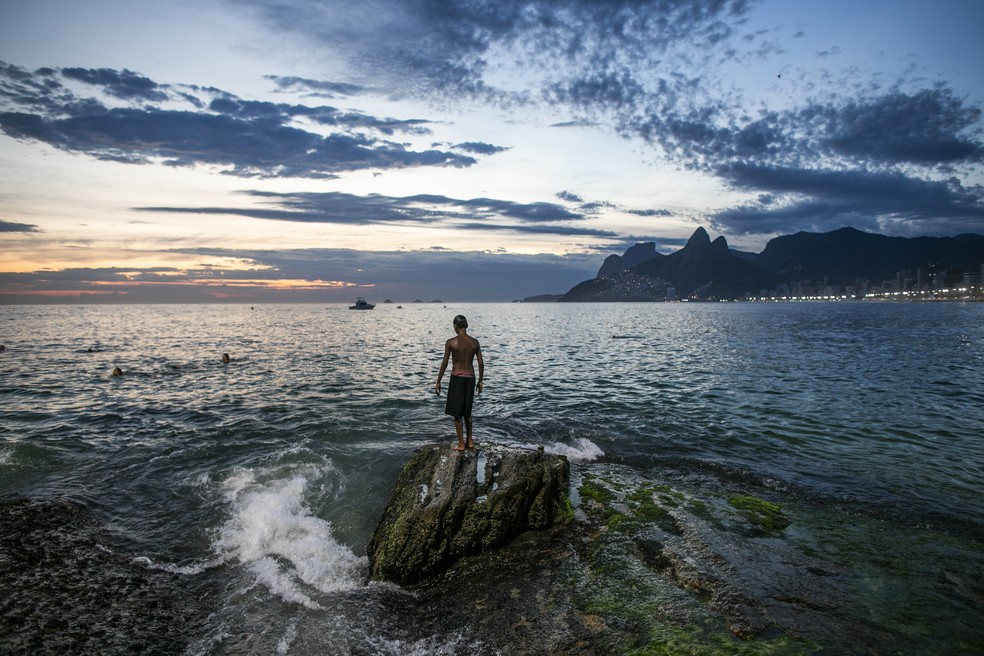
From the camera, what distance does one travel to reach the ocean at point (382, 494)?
23.1 ft

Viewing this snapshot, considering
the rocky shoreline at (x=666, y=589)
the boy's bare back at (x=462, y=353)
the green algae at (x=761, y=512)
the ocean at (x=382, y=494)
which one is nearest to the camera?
the rocky shoreline at (x=666, y=589)

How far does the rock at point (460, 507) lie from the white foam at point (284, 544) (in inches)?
28.9

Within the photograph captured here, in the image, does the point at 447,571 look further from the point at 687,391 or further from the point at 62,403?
the point at 62,403

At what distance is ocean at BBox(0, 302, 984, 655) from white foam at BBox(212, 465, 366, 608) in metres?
0.05

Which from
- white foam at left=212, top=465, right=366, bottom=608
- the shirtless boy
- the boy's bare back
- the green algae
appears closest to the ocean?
white foam at left=212, top=465, right=366, bottom=608

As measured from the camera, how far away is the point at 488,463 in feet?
35.3

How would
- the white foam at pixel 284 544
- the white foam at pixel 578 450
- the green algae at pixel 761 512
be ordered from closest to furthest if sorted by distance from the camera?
the white foam at pixel 284 544 < the green algae at pixel 761 512 < the white foam at pixel 578 450

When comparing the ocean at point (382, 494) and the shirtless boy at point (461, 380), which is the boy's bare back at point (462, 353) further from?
the ocean at point (382, 494)

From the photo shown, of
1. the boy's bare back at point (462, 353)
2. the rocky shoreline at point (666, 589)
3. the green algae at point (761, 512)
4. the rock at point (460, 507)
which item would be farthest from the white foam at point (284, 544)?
the green algae at point (761, 512)

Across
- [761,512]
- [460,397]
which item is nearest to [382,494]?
[460,397]

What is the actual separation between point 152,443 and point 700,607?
1882cm

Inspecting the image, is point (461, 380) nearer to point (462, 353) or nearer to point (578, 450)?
point (462, 353)

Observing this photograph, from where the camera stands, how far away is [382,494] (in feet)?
41.4

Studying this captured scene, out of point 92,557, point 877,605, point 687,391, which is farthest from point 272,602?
point 687,391
